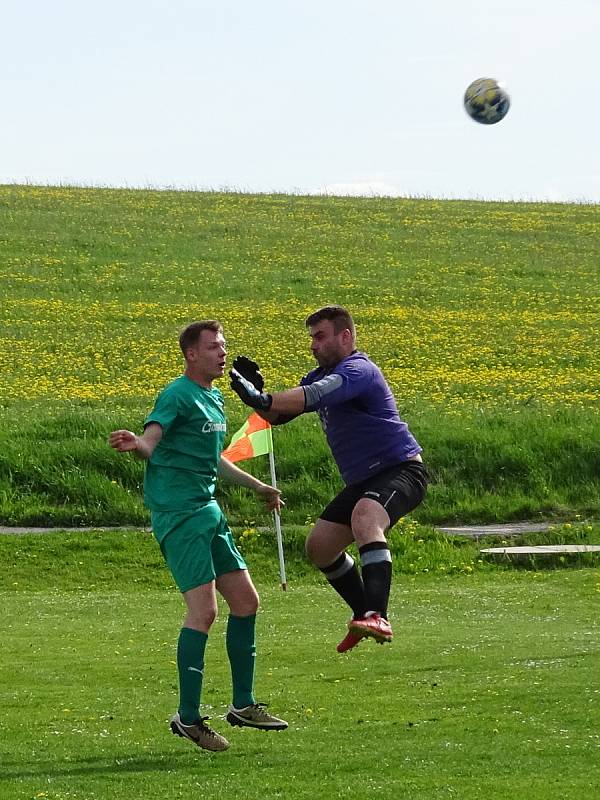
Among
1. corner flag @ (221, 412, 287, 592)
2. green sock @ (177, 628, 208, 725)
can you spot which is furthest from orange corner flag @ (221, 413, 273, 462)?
green sock @ (177, 628, 208, 725)

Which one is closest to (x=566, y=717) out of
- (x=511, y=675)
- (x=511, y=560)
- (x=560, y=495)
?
(x=511, y=675)

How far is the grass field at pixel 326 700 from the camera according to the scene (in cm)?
695

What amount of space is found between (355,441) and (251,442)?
22.4ft

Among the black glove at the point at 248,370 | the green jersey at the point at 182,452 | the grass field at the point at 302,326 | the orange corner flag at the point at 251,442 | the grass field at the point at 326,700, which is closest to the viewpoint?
the grass field at the point at 326,700

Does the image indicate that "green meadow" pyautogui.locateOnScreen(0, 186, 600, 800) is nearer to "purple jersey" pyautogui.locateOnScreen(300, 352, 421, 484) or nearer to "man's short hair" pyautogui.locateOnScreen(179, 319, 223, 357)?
"purple jersey" pyautogui.locateOnScreen(300, 352, 421, 484)

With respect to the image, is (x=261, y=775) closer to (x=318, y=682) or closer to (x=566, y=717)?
(x=566, y=717)

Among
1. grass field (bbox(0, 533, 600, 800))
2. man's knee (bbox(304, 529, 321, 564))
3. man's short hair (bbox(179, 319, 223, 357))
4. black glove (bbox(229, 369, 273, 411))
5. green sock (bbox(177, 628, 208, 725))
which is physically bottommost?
grass field (bbox(0, 533, 600, 800))

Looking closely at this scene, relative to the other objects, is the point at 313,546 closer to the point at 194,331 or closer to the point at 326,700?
the point at 326,700

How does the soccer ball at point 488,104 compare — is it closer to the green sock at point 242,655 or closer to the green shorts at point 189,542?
the green sock at point 242,655

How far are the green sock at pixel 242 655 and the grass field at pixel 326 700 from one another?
0.83 feet

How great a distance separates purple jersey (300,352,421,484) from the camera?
8.72m

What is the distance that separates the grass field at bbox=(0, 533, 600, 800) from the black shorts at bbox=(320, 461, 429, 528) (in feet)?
3.77

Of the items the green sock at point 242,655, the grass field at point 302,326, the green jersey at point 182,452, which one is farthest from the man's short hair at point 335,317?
the grass field at point 302,326

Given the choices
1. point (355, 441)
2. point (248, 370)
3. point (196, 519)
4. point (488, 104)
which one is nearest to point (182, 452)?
point (196, 519)
